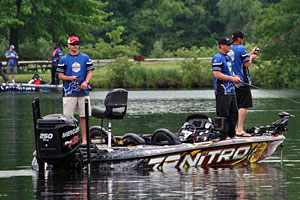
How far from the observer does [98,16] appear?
179ft

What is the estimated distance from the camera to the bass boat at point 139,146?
1171 cm

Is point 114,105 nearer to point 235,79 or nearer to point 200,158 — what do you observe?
point 200,158

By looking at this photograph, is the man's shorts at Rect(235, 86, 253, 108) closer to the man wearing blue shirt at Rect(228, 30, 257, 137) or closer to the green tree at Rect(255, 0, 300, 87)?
the man wearing blue shirt at Rect(228, 30, 257, 137)

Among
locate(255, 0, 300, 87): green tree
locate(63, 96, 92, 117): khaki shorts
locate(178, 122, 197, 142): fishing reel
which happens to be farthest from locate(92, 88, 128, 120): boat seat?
locate(255, 0, 300, 87): green tree

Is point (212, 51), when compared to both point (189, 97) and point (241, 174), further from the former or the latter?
point (241, 174)

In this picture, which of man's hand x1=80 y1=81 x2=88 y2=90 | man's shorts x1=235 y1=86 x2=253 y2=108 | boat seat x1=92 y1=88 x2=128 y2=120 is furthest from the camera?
man's shorts x1=235 y1=86 x2=253 y2=108

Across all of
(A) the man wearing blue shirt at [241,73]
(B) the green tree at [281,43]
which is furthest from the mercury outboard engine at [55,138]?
(B) the green tree at [281,43]

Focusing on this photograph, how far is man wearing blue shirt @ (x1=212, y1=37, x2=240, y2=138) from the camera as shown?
13.6m

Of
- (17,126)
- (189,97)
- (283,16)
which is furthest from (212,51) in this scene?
(17,126)

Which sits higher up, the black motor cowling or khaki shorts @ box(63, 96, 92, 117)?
khaki shorts @ box(63, 96, 92, 117)

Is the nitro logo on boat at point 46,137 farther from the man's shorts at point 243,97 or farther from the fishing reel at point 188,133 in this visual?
the man's shorts at point 243,97

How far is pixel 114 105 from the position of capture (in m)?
12.4

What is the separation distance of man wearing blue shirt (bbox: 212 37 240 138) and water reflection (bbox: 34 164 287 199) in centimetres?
104

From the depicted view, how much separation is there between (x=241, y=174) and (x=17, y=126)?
30.9ft
